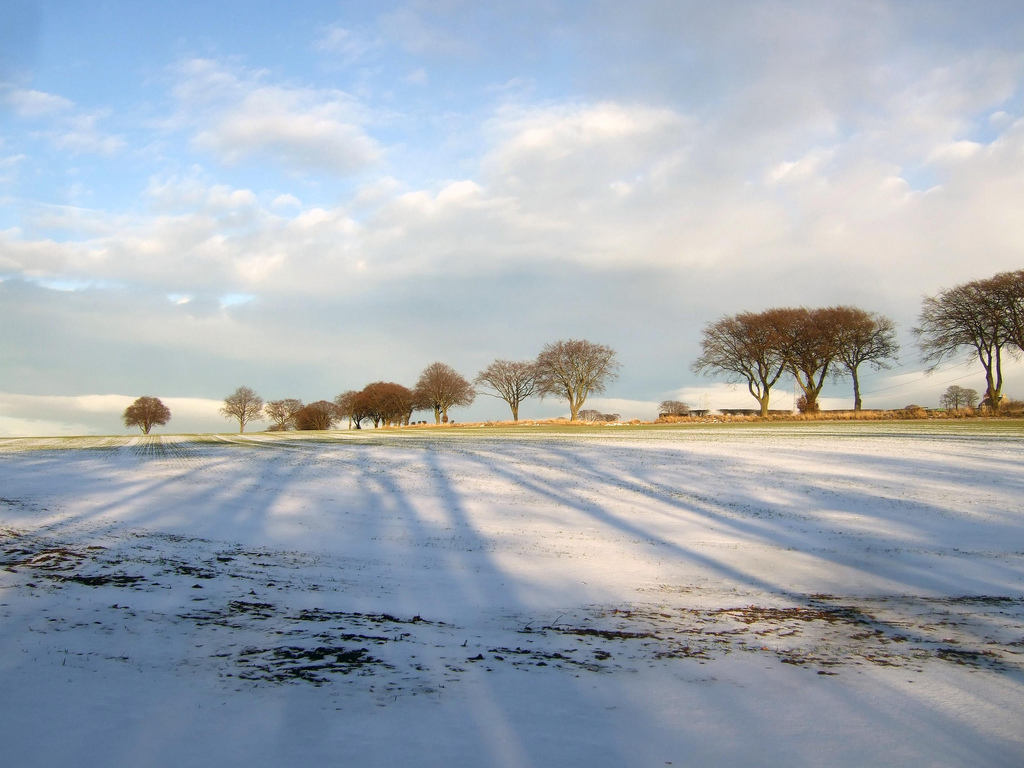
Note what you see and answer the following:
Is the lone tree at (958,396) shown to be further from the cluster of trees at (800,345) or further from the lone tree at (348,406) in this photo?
the lone tree at (348,406)

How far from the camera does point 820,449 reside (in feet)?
79.8

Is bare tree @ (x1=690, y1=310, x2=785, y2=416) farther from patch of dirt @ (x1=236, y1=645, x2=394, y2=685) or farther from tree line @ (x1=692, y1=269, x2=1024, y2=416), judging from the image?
patch of dirt @ (x1=236, y1=645, x2=394, y2=685)

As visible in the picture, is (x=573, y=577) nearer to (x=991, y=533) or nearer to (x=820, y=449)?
(x=991, y=533)

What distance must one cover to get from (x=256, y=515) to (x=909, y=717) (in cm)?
1130

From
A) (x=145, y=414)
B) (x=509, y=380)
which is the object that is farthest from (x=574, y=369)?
(x=145, y=414)

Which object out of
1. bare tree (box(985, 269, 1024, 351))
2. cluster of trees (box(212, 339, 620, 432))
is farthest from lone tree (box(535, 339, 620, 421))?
bare tree (box(985, 269, 1024, 351))

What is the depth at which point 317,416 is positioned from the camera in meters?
136

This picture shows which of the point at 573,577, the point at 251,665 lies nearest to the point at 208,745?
the point at 251,665

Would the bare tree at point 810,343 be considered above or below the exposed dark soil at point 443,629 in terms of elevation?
above

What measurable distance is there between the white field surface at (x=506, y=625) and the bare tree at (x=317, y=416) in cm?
12315

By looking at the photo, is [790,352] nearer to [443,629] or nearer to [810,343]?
[810,343]

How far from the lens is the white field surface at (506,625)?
443 cm

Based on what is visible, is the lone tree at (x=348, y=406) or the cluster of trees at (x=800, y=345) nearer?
the cluster of trees at (x=800, y=345)

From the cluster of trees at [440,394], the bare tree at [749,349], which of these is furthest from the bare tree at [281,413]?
the bare tree at [749,349]
